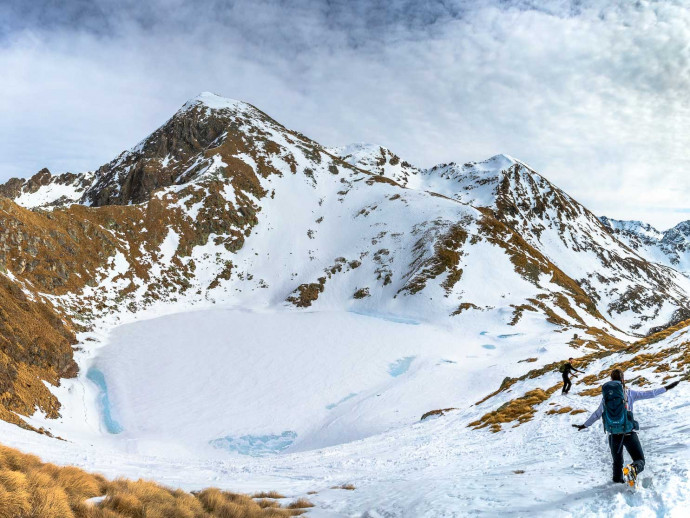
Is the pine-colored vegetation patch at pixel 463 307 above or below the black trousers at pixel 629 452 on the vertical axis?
above

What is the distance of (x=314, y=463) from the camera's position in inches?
725

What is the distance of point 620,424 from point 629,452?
0.52 metres

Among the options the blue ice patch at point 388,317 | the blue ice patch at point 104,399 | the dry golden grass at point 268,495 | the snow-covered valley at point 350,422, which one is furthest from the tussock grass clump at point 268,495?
the blue ice patch at point 388,317

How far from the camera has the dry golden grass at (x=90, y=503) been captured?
5789 mm

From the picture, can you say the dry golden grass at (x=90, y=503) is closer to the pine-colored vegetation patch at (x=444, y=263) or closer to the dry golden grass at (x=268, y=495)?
the dry golden grass at (x=268, y=495)

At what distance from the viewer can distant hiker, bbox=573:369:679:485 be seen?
24.1 feet

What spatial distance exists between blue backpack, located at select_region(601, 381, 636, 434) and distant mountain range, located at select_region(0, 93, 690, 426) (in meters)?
30.0

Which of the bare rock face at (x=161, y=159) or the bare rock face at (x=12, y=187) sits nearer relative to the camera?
the bare rock face at (x=161, y=159)

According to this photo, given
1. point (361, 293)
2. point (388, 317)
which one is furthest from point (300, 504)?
point (361, 293)

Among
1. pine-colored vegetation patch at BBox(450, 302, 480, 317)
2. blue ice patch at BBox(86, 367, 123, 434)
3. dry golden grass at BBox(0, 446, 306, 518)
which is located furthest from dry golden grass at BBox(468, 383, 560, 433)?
pine-colored vegetation patch at BBox(450, 302, 480, 317)

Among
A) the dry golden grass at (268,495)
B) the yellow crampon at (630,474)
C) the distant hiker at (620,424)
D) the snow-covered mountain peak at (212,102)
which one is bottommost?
the dry golden grass at (268,495)

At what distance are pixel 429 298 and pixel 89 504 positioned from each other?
65360mm

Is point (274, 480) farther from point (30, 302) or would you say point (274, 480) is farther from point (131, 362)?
point (30, 302)

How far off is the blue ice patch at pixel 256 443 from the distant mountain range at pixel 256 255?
1373cm
